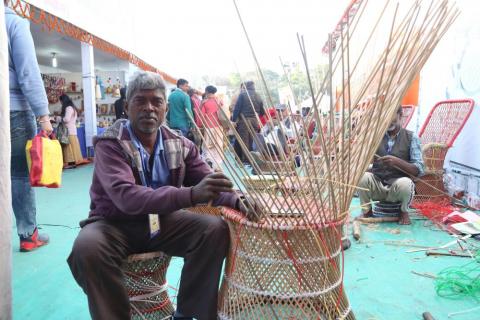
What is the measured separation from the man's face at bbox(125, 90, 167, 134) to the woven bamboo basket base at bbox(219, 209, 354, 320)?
21.5 inches

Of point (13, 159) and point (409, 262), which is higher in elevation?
point (13, 159)

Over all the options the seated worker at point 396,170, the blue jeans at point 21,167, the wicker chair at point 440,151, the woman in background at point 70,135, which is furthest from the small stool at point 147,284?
the woman in background at point 70,135

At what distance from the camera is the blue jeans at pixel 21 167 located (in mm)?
2189

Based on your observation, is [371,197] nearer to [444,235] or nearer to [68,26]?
[444,235]

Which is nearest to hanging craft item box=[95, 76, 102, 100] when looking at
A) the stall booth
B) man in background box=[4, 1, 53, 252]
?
the stall booth

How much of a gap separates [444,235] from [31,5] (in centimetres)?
472

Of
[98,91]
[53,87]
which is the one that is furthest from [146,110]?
[53,87]

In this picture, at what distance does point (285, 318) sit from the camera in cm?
128

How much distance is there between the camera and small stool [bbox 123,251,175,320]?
1.46m

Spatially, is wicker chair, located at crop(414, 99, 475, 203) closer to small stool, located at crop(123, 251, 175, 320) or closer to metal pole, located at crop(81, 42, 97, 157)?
small stool, located at crop(123, 251, 175, 320)

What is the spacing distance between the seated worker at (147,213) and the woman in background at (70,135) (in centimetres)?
506

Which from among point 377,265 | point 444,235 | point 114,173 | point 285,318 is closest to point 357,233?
point 377,265

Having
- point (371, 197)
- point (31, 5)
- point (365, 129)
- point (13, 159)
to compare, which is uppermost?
point (31, 5)

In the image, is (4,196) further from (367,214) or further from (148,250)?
(367,214)
